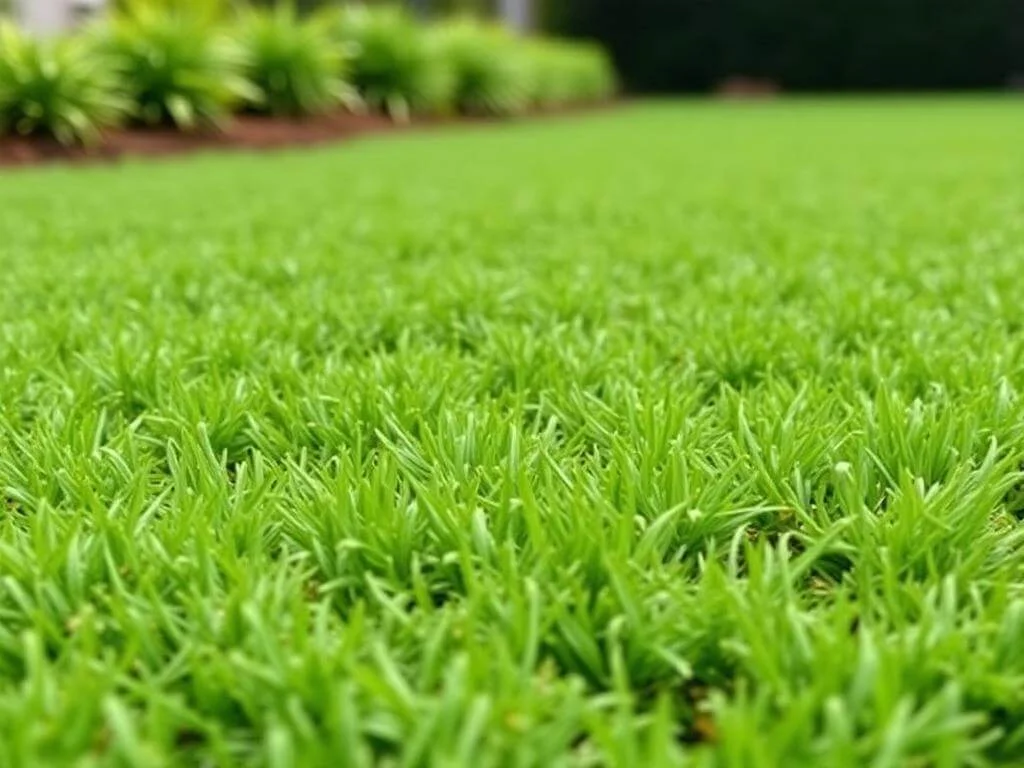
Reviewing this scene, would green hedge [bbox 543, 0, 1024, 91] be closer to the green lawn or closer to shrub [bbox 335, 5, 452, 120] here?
shrub [bbox 335, 5, 452, 120]

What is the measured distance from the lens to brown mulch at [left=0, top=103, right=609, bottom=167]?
26.2 feet

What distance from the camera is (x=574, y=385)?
1.84 metres

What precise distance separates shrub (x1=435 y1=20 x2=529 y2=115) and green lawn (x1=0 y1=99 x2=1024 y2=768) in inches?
437

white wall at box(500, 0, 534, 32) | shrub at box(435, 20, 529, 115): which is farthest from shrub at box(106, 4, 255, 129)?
white wall at box(500, 0, 534, 32)

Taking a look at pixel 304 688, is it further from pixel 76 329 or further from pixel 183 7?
pixel 183 7

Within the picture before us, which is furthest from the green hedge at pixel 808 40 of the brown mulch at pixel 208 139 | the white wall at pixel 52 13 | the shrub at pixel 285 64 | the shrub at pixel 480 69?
the shrub at pixel 285 64

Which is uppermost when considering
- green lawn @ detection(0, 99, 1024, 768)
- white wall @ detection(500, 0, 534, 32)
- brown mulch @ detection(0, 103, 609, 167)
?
white wall @ detection(500, 0, 534, 32)

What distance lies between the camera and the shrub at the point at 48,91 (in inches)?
316

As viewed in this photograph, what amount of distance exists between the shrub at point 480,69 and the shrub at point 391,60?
0.63m

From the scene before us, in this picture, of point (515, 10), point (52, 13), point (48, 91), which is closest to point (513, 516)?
point (48, 91)

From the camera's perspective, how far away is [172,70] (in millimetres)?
9164

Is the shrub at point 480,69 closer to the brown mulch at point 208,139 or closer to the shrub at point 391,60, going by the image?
the shrub at point 391,60

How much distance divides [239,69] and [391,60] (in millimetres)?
Answer: 2213

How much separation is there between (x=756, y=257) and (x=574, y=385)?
1749 mm
